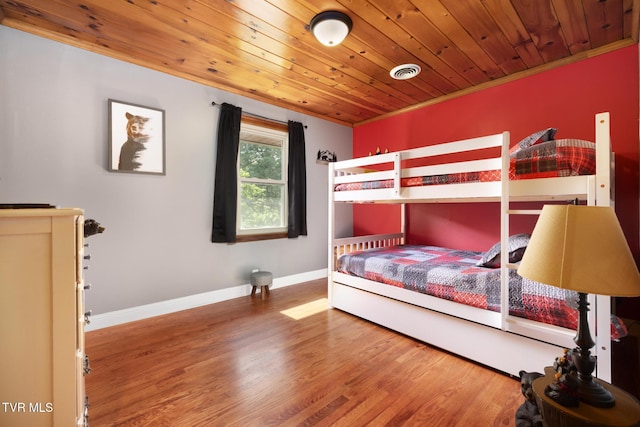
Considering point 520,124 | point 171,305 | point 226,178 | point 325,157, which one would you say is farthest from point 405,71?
point 171,305

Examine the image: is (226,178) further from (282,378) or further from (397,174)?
(282,378)

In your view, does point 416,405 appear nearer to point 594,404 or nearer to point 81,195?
point 594,404

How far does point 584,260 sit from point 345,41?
6.74ft

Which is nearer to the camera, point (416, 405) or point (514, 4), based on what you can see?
point (416, 405)

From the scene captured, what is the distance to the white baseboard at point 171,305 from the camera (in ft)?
7.73

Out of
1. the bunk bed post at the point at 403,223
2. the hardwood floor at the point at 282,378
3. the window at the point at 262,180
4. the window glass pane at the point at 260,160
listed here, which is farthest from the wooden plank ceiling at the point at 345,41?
the hardwood floor at the point at 282,378

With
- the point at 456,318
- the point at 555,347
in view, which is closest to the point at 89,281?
the point at 456,318

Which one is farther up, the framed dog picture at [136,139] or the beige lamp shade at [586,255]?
the framed dog picture at [136,139]

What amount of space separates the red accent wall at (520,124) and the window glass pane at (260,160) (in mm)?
1405

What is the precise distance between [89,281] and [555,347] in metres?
3.28

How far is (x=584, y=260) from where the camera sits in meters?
0.83

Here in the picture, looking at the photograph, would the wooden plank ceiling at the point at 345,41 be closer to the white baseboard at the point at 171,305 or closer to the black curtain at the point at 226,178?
the black curtain at the point at 226,178

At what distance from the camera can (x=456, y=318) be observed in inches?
76.5

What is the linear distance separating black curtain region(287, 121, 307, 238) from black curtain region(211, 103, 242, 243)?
2.43 ft
